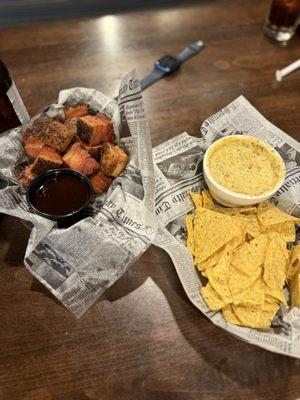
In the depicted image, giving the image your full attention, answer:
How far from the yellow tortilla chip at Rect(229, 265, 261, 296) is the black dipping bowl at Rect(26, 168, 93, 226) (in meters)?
0.45

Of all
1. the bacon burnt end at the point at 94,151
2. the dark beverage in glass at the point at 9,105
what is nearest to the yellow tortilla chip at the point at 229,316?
the bacon burnt end at the point at 94,151

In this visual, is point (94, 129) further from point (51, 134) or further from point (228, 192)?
point (228, 192)

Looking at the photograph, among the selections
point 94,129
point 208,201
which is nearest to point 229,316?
point 208,201

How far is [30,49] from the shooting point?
1.70 metres

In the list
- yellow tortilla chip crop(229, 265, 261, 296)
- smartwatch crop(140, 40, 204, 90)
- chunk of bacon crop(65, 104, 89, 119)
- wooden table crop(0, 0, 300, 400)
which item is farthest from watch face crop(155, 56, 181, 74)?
yellow tortilla chip crop(229, 265, 261, 296)

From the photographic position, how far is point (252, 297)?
0.94 m

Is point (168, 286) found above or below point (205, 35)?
below

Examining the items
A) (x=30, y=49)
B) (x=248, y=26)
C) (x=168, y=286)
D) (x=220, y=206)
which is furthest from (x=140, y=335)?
(x=248, y=26)

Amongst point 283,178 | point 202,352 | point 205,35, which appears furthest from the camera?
point 205,35

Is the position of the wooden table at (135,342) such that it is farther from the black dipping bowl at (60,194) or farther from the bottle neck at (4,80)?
the bottle neck at (4,80)

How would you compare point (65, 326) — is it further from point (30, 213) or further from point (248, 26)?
point (248, 26)

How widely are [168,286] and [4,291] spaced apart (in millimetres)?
454

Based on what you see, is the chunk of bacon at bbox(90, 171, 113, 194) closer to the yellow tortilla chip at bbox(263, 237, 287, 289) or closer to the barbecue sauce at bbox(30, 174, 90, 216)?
the barbecue sauce at bbox(30, 174, 90, 216)

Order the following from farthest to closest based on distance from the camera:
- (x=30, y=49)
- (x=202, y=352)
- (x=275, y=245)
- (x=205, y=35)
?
(x=205, y=35), (x=30, y=49), (x=275, y=245), (x=202, y=352)
